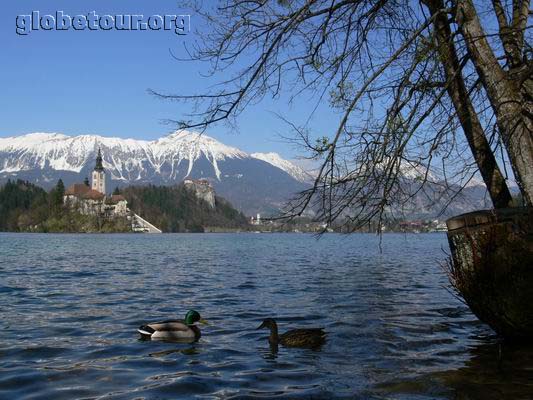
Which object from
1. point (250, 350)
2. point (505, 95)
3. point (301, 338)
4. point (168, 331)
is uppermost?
point (505, 95)

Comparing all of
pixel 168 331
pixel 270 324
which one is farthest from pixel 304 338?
pixel 168 331

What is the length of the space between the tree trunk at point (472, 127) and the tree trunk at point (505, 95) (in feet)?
1.17

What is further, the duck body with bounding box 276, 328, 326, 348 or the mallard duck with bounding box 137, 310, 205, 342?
the mallard duck with bounding box 137, 310, 205, 342

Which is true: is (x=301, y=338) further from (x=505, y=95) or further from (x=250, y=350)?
(x=505, y=95)

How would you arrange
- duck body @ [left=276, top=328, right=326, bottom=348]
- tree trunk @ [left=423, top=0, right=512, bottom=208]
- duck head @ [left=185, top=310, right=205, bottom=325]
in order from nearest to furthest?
1. tree trunk @ [left=423, top=0, right=512, bottom=208]
2. duck body @ [left=276, top=328, right=326, bottom=348]
3. duck head @ [left=185, top=310, right=205, bottom=325]

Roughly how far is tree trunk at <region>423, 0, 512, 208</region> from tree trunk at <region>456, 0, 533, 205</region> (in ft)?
1.17

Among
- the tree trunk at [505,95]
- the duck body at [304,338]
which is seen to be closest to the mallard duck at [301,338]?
the duck body at [304,338]

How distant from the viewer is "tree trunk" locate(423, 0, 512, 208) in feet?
30.9

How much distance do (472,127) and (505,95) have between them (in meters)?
1.43

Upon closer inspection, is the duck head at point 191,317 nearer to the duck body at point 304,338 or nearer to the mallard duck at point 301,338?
the mallard duck at point 301,338

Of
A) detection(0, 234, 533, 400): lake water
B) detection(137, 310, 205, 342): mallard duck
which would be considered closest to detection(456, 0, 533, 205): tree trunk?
detection(0, 234, 533, 400): lake water

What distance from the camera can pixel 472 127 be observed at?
33.0 ft

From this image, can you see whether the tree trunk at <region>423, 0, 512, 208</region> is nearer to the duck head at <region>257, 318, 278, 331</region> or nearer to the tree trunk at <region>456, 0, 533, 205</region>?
the tree trunk at <region>456, 0, 533, 205</region>

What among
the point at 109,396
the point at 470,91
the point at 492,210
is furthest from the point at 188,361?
the point at 470,91
